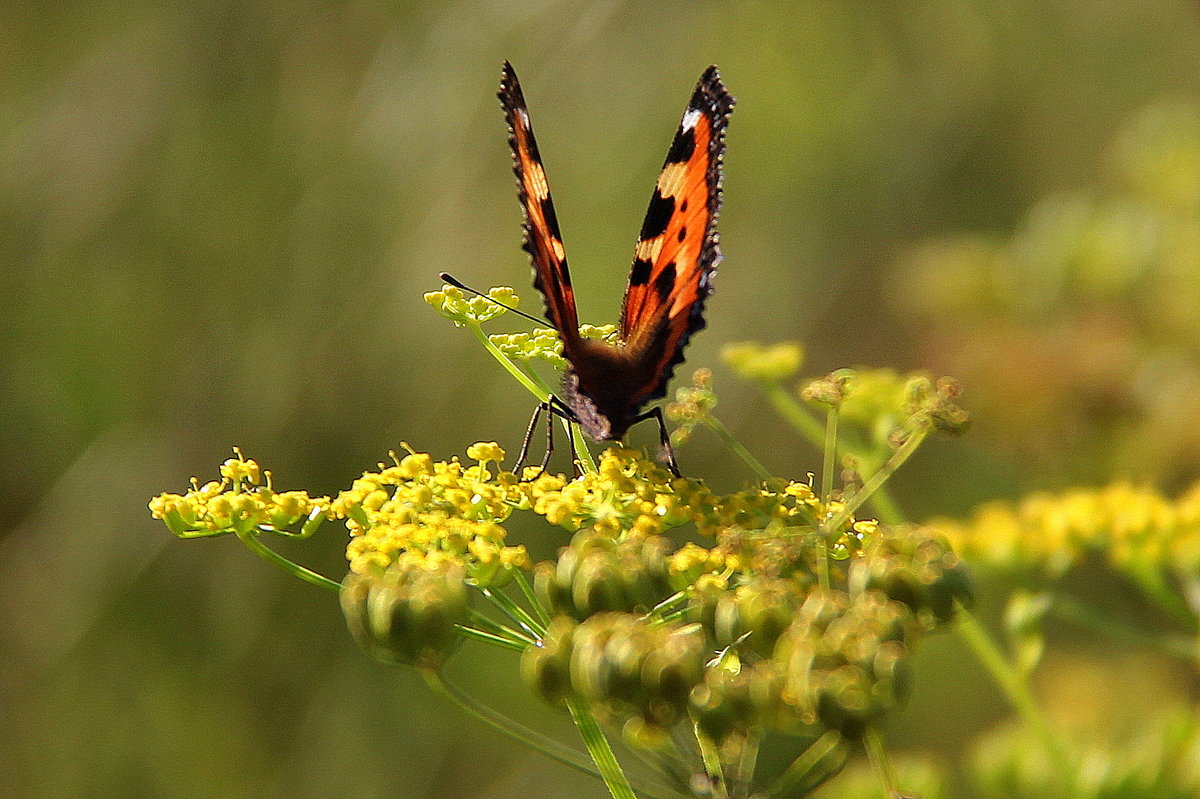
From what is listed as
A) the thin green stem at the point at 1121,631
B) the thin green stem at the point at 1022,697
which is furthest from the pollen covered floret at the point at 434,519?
the thin green stem at the point at 1121,631

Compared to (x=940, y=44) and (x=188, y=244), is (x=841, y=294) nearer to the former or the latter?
(x=940, y=44)

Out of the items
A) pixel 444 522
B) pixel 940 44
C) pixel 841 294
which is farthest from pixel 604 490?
pixel 841 294

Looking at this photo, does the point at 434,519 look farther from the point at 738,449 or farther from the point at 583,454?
the point at 738,449

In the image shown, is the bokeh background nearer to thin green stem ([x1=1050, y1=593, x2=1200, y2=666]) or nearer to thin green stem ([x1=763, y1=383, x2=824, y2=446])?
thin green stem ([x1=1050, y1=593, x2=1200, y2=666])

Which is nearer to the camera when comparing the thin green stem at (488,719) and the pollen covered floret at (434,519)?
the thin green stem at (488,719)

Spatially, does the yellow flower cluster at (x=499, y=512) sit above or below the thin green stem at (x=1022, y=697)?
below

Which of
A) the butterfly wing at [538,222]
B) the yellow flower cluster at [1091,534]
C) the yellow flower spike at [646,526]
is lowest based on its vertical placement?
the yellow flower spike at [646,526]

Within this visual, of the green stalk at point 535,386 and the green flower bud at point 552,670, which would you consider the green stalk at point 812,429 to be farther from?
the green flower bud at point 552,670
